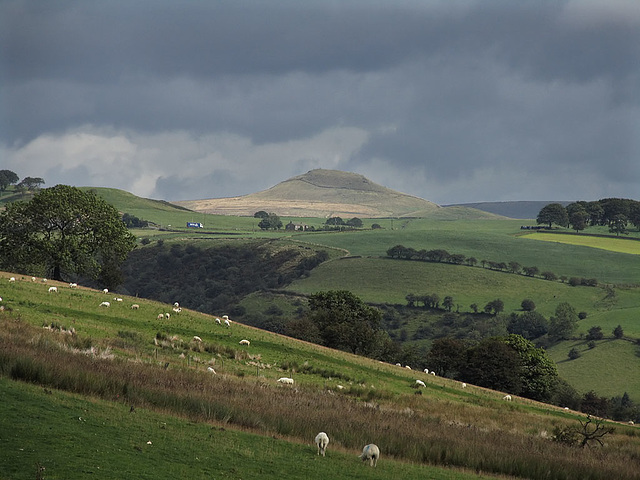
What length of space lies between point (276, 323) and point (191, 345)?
9913 centimetres

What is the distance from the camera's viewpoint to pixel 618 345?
5556 inches

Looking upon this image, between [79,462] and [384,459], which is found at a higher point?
[79,462]

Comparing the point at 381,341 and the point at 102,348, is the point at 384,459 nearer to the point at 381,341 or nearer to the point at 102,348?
the point at 102,348

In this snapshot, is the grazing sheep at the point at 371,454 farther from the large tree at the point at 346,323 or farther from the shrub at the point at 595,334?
the shrub at the point at 595,334

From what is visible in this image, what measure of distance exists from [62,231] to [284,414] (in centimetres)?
5890

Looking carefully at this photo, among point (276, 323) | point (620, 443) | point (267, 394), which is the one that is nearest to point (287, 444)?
point (267, 394)

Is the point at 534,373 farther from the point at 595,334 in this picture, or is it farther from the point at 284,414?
the point at 284,414

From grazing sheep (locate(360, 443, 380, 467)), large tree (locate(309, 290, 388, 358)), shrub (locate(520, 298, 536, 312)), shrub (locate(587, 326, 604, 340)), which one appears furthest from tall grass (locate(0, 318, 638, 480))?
shrub (locate(520, 298, 536, 312))

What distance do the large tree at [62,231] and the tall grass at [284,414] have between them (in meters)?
47.7

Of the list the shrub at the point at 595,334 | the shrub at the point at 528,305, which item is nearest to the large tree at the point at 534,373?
the shrub at the point at 595,334

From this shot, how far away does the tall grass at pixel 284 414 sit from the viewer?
2366 centimetres

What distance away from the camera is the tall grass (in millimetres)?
23656

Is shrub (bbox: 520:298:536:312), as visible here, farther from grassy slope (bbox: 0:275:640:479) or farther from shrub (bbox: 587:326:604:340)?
grassy slope (bbox: 0:275:640:479)

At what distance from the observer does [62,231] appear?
257 feet
